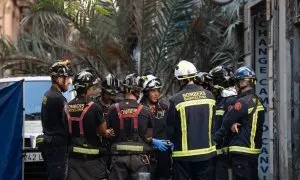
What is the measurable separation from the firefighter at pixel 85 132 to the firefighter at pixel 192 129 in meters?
0.88

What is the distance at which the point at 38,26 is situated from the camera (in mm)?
→ 19422

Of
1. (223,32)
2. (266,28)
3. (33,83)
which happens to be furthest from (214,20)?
(33,83)

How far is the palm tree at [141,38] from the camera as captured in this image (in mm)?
17234

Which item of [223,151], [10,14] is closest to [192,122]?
[223,151]

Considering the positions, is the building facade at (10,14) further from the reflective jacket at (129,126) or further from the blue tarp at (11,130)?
the reflective jacket at (129,126)

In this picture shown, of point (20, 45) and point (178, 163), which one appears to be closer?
point (178, 163)

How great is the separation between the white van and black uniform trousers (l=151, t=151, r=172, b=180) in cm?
203

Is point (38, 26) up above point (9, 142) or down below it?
above

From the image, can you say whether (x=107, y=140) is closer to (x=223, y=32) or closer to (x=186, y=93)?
(x=186, y=93)

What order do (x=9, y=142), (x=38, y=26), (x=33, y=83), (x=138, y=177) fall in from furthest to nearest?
(x=38, y=26), (x=33, y=83), (x=9, y=142), (x=138, y=177)

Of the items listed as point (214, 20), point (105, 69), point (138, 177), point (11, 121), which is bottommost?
point (138, 177)

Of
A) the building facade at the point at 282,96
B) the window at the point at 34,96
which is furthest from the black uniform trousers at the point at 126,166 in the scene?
the building facade at the point at 282,96

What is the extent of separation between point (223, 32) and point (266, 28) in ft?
10.7

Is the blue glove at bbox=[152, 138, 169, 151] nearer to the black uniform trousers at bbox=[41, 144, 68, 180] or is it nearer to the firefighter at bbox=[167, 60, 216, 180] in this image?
the firefighter at bbox=[167, 60, 216, 180]
